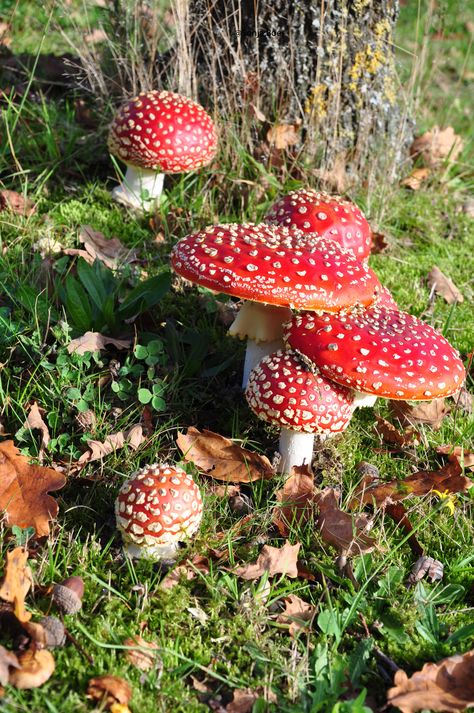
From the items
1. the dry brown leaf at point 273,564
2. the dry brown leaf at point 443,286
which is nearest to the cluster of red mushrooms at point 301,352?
the dry brown leaf at point 273,564

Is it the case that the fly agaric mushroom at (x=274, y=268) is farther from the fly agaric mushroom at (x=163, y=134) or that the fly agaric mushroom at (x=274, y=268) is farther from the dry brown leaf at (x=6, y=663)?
the dry brown leaf at (x=6, y=663)

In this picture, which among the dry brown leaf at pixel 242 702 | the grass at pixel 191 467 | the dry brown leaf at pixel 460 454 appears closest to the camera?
the dry brown leaf at pixel 242 702

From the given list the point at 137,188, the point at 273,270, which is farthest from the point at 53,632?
the point at 137,188

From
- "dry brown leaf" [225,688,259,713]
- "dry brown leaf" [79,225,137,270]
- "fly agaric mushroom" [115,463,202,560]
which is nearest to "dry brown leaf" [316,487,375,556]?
"fly agaric mushroom" [115,463,202,560]

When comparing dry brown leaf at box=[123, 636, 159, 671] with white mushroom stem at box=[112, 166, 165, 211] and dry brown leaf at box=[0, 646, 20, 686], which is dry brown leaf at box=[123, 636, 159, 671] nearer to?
dry brown leaf at box=[0, 646, 20, 686]

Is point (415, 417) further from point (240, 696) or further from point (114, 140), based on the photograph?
point (114, 140)

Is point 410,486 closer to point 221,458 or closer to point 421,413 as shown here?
point 421,413
